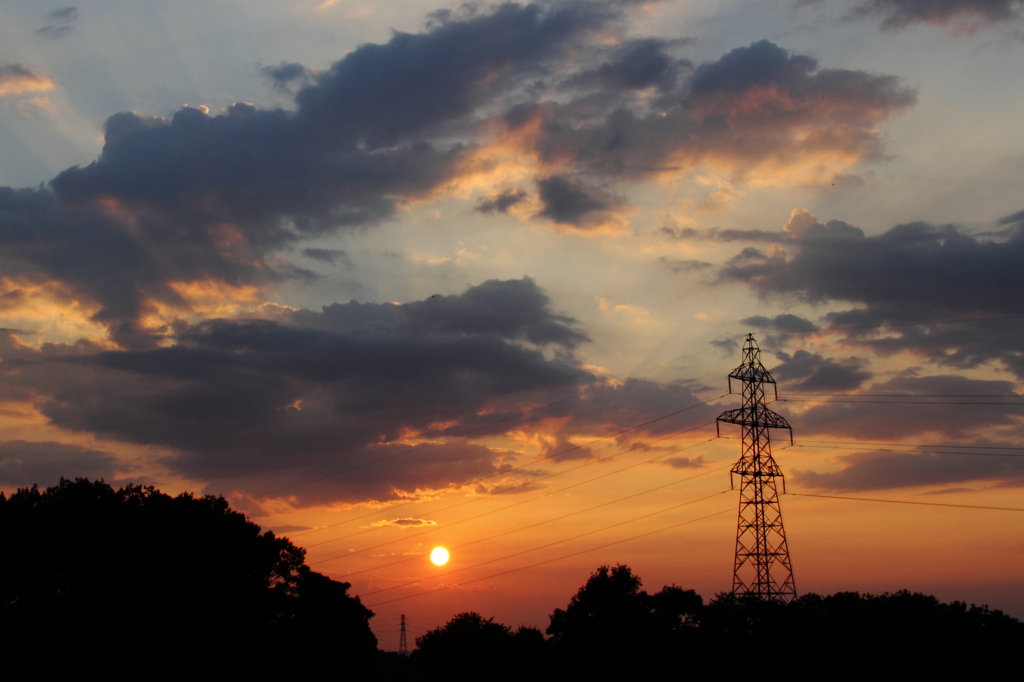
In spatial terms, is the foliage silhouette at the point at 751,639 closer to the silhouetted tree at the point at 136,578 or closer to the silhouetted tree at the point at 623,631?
the silhouetted tree at the point at 623,631

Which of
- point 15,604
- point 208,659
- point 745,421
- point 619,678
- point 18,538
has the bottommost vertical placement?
point 619,678

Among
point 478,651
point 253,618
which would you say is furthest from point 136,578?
point 478,651

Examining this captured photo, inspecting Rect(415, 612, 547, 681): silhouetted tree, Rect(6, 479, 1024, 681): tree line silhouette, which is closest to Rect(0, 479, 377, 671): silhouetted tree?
Rect(6, 479, 1024, 681): tree line silhouette

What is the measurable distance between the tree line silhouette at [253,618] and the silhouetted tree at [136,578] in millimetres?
93

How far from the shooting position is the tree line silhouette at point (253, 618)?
59375 mm

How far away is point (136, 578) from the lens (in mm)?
64562

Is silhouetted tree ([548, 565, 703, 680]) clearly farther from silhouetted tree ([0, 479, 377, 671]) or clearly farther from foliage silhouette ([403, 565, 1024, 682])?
silhouetted tree ([0, 479, 377, 671])

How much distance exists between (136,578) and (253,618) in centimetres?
1010

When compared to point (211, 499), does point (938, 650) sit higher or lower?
lower

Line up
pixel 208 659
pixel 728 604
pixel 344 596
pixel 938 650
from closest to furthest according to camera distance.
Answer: pixel 938 650 → pixel 208 659 → pixel 728 604 → pixel 344 596

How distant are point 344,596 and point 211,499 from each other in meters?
28.7

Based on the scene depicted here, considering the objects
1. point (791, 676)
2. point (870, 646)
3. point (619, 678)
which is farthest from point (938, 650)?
point (619, 678)

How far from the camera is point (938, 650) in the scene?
189ft

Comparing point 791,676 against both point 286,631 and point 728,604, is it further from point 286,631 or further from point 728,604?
point 286,631
